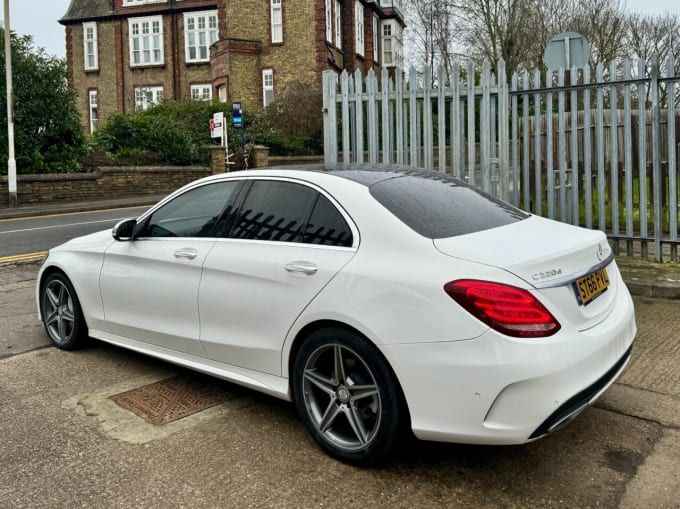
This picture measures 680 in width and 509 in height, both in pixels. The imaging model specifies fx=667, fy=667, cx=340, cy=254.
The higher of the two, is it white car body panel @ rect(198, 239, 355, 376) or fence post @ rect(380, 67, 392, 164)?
fence post @ rect(380, 67, 392, 164)

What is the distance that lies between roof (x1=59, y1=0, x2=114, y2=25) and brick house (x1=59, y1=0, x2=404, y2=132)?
2.6 inches

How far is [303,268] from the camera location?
3.57 meters

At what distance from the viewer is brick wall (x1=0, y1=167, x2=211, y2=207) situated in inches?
808

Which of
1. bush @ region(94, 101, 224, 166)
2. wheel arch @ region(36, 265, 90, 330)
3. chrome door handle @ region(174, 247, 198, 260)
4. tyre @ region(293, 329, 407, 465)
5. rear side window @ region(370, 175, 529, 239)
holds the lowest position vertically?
tyre @ region(293, 329, 407, 465)

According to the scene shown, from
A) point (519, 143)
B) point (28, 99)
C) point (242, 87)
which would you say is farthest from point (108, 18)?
point (519, 143)

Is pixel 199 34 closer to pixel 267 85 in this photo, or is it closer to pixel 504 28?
pixel 267 85

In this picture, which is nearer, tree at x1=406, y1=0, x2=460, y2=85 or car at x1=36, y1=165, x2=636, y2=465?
car at x1=36, y1=165, x2=636, y2=465

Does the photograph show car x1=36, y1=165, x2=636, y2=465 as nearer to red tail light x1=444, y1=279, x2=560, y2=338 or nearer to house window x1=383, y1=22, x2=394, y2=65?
red tail light x1=444, y1=279, x2=560, y2=338

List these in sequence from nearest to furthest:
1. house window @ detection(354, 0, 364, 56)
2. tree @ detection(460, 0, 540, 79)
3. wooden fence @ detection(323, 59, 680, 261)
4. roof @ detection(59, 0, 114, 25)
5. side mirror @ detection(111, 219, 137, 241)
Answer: side mirror @ detection(111, 219, 137, 241) < wooden fence @ detection(323, 59, 680, 261) < tree @ detection(460, 0, 540, 79) < house window @ detection(354, 0, 364, 56) < roof @ detection(59, 0, 114, 25)

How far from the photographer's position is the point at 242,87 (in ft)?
119

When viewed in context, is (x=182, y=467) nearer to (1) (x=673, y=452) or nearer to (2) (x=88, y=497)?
(2) (x=88, y=497)

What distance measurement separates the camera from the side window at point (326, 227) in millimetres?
3572

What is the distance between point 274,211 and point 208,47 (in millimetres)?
40166

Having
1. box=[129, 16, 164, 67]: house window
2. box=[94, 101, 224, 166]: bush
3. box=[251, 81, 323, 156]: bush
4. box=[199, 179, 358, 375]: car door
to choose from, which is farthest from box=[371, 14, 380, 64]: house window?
box=[199, 179, 358, 375]: car door
